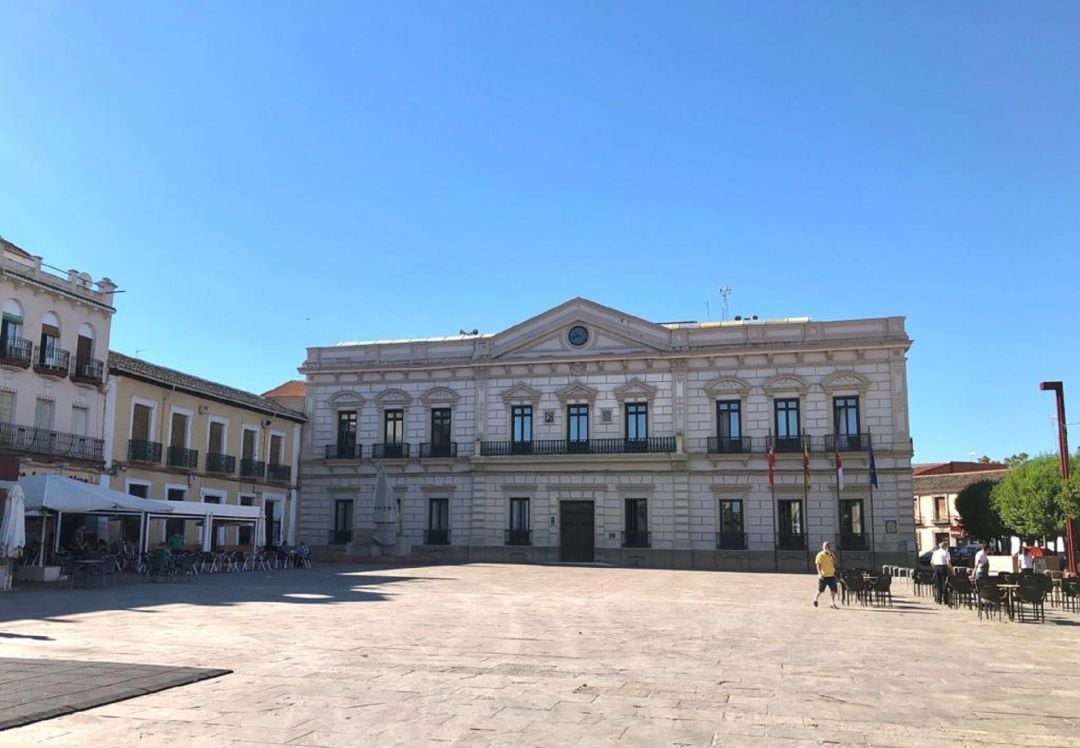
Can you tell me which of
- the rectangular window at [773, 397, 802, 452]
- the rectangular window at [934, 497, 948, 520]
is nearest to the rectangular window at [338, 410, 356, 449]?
the rectangular window at [773, 397, 802, 452]

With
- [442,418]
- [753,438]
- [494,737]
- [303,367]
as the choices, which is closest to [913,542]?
[753,438]

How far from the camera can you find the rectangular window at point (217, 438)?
1417 inches

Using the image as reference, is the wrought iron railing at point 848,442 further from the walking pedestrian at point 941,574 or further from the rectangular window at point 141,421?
the rectangular window at point 141,421

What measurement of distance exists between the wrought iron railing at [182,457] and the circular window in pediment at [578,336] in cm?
1611

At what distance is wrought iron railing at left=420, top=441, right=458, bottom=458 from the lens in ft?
132

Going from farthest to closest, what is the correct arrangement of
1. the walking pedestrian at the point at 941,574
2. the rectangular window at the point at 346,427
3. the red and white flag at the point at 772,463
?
the rectangular window at the point at 346,427, the red and white flag at the point at 772,463, the walking pedestrian at the point at 941,574

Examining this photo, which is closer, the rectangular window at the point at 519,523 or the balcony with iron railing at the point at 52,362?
the balcony with iron railing at the point at 52,362

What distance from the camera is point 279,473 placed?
40312 mm

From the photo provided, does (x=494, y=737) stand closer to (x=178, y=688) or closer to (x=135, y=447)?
(x=178, y=688)

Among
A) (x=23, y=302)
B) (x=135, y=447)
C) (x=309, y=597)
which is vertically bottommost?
(x=309, y=597)

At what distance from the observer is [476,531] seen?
39.3 metres

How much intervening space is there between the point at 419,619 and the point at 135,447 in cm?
2010

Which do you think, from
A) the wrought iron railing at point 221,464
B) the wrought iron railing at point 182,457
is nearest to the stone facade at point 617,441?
the wrought iron railing at point 221,464

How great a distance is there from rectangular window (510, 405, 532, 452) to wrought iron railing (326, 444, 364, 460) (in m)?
7.40
